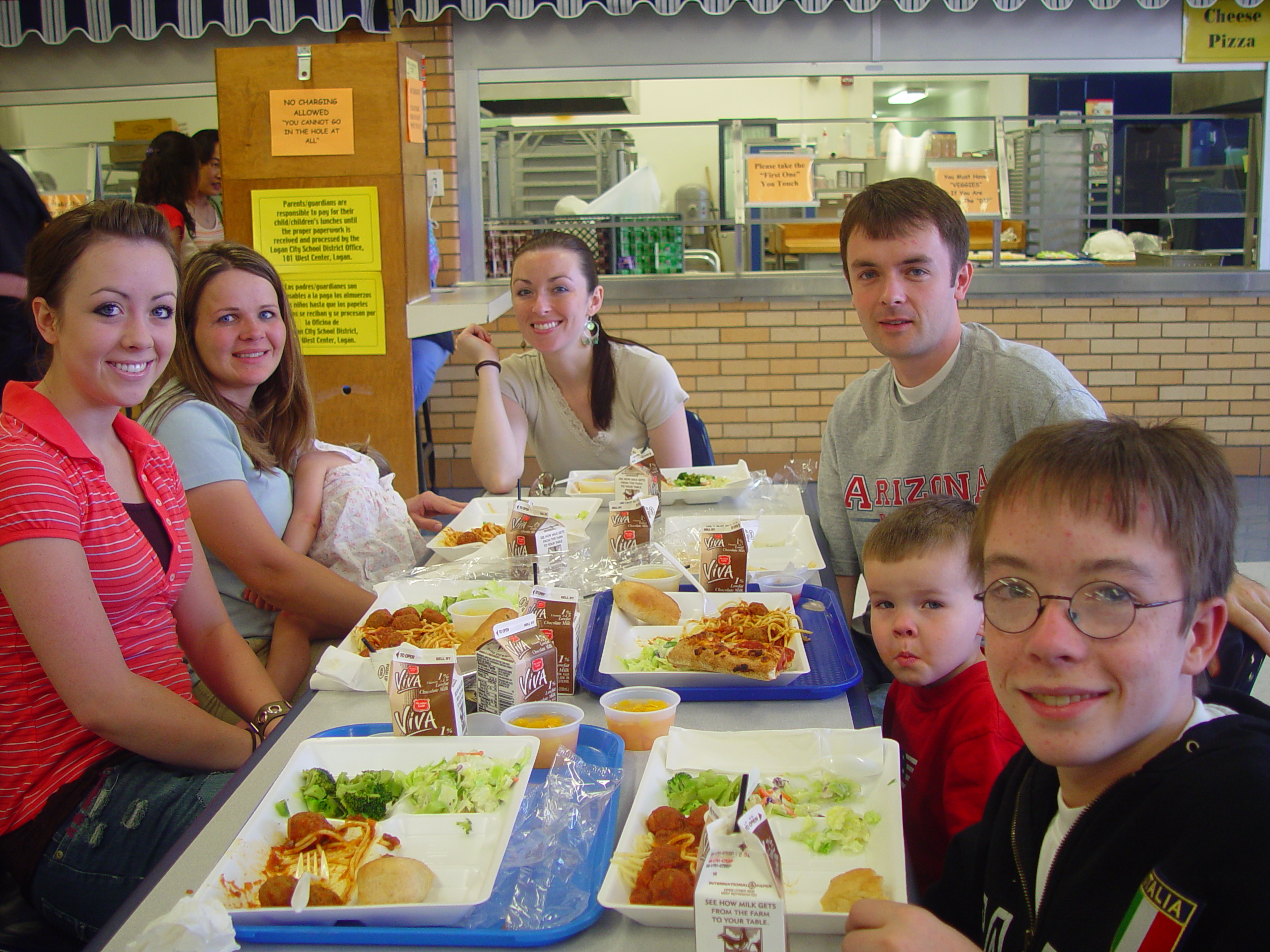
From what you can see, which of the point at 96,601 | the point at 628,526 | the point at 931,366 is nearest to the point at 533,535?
the point at 628,526

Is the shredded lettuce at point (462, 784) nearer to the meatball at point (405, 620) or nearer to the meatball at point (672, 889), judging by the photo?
the meatball at point (672, 889)

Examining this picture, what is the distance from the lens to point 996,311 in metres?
6.00

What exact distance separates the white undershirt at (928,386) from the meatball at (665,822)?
1473 millimetres

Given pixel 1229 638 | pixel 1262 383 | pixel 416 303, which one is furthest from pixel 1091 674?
pixel 1262 383

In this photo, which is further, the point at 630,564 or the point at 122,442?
the point at 630,564

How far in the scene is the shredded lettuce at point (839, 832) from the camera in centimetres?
128

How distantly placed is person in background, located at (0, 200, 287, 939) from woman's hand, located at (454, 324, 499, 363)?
1.65m

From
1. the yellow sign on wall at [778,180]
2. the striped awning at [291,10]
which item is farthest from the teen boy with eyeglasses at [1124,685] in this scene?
the striped awning at [291,10]

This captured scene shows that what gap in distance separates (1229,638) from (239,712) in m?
1.82

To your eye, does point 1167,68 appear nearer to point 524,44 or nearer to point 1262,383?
point 1262,383

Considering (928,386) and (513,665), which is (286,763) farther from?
(928,386)

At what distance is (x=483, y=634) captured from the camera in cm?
191

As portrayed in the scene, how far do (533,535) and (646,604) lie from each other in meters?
0.43

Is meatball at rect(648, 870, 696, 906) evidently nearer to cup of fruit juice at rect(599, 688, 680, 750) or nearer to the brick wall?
cup of fruit juice at rect(599, 688, 680, 750)
